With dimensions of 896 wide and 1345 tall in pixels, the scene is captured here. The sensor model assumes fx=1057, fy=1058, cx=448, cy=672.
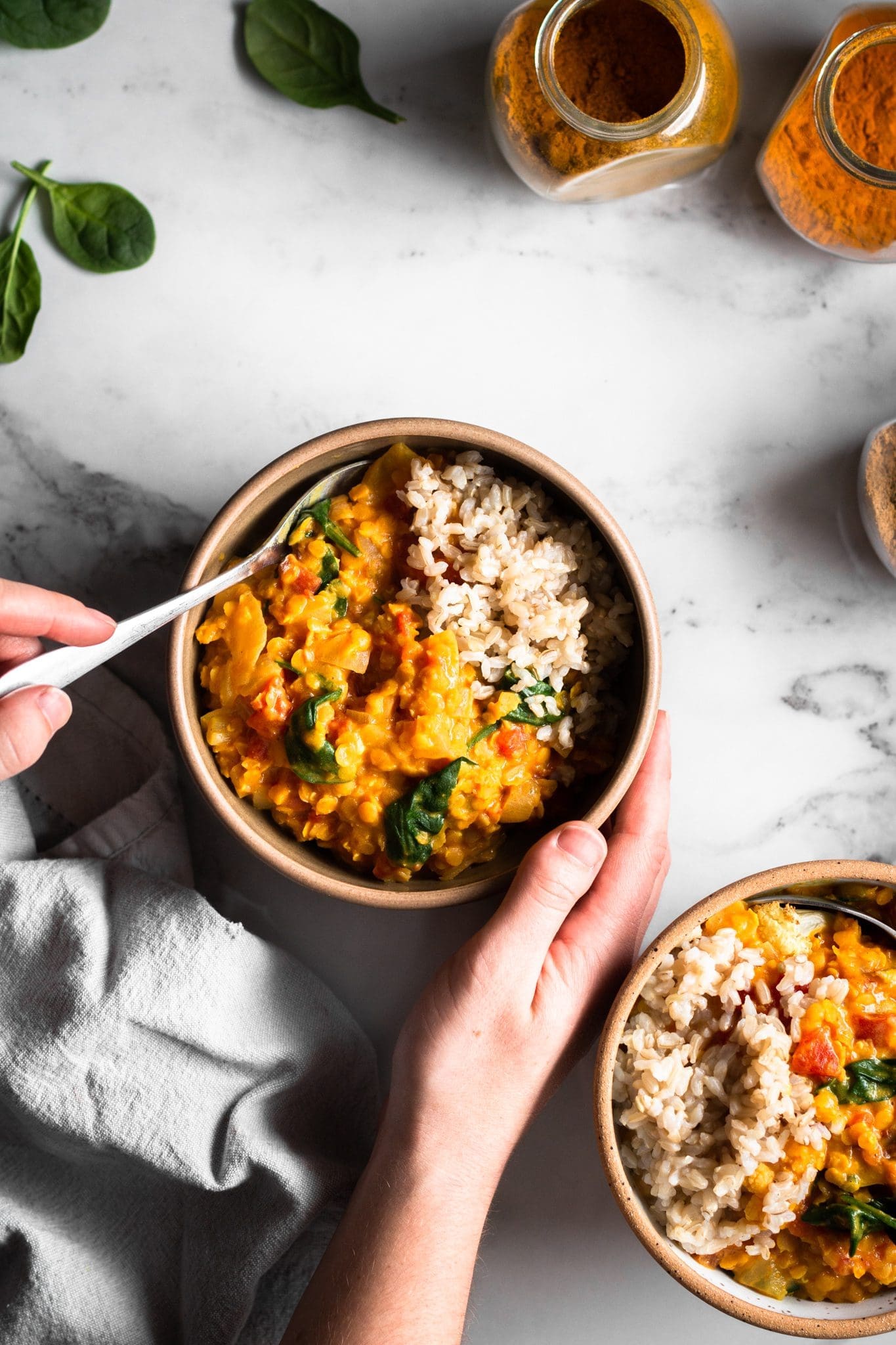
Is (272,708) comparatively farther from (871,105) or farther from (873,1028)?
(871,105)

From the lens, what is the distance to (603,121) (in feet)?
6.45

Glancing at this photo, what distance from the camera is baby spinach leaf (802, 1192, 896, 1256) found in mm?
1820

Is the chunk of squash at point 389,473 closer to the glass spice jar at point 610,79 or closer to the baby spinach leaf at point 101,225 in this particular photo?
the glass spice jar at point 610,79

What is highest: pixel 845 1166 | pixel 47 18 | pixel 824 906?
pixel 47 18

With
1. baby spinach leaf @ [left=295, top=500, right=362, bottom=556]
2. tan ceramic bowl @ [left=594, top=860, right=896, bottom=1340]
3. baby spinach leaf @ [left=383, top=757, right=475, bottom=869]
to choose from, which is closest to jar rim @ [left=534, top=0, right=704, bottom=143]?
baby spinach leaf @ [left=295, top=500, right=362, bottom=556]

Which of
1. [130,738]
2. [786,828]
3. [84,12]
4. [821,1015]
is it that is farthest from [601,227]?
[821,1015]

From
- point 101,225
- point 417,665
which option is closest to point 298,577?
point 417,665

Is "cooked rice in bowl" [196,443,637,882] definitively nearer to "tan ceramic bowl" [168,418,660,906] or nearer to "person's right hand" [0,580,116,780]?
"tan ceramic bowl" [168,418,660,906]

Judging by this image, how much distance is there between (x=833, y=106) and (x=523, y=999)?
1.76 meters

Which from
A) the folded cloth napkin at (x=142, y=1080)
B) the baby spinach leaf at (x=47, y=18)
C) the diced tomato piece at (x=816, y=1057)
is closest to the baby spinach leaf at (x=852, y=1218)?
the diced tomato piece at (x=816, y=1057)

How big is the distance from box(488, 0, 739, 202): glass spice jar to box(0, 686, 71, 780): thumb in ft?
4.51

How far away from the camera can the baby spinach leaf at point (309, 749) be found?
183 cm

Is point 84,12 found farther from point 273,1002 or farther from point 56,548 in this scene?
point 273,1002

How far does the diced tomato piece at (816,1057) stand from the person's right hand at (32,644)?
1367 mm
